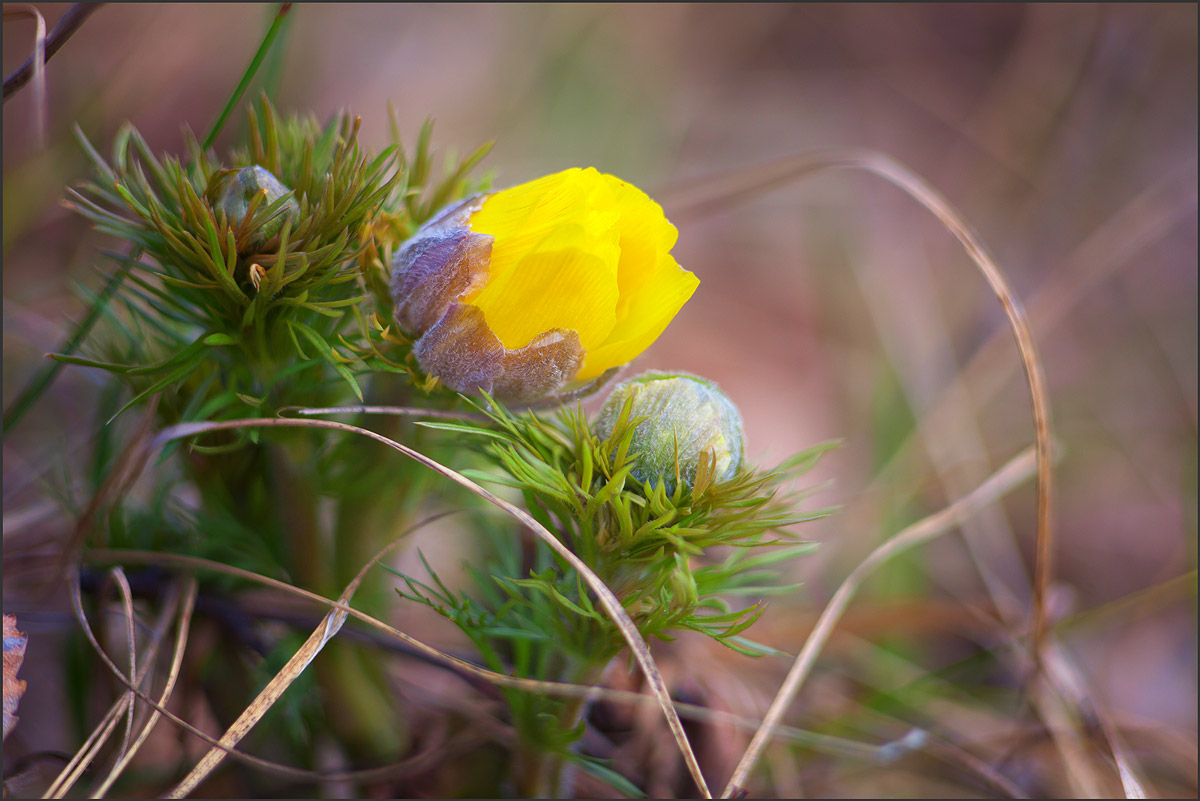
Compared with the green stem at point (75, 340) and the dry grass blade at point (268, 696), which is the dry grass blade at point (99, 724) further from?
the green stem at point (75, 340)

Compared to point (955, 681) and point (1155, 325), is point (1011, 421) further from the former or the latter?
point (955, 681)

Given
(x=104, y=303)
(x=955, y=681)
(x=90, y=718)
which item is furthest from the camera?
(x=955, y=681)

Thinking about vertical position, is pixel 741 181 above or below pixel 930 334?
below

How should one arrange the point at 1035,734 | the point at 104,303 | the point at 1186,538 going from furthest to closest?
the point at 1186,538
the point at 1035,734
the point at 104,303

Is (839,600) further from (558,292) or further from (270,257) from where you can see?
(270,257)

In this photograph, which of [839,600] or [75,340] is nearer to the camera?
[75,340]

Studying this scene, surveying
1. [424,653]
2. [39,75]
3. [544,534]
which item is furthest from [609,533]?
[39,75]

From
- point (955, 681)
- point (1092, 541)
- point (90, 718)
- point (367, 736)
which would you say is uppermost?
point (1092, 541)

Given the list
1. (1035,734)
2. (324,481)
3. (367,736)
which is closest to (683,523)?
(324,481)
